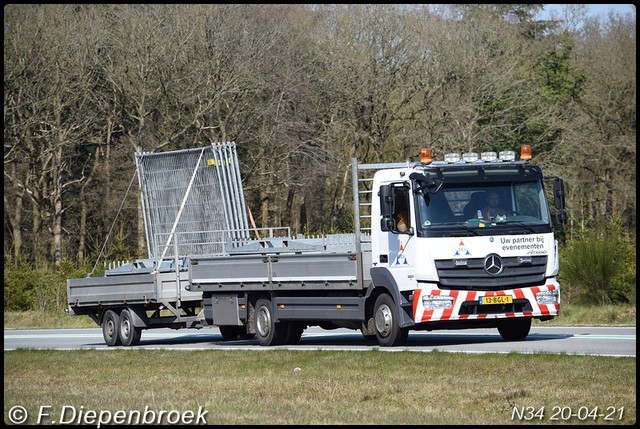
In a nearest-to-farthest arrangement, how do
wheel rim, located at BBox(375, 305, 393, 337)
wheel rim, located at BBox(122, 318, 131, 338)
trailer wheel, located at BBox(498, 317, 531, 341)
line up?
wheel rim, located at BBox(375, 305, 393, 337) < trailer wheel, located at BBox(498, 317, 531, 341) < wheel rim, located at BBox(122, 318, 131, 338)

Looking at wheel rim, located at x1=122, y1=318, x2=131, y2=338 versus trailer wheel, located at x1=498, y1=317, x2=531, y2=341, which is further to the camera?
wheel rim, located at x1=122, y1=318, x2=131, y2=338

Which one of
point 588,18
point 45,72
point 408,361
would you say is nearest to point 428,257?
point 408,361

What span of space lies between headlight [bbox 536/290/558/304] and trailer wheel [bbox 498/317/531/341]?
3.73 feet

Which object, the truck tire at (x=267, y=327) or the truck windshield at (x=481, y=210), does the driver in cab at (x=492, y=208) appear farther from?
the truck tire at (x=267, y=327)

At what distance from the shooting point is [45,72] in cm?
4300

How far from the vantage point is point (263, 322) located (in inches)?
821

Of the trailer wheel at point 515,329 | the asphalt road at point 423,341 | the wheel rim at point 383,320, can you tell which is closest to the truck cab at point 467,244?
the wheel rim at point 383,320

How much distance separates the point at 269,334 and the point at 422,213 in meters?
3.97

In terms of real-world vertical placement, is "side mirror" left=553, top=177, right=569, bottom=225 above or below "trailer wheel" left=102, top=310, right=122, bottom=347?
above

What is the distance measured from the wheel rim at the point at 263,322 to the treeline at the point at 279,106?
74.9 ft

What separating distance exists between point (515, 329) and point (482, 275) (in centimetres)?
211

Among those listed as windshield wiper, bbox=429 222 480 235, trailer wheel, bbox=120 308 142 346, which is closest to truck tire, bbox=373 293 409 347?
windshield wiper, bbox=429 222 480 235

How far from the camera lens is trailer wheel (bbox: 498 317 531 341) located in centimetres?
1978

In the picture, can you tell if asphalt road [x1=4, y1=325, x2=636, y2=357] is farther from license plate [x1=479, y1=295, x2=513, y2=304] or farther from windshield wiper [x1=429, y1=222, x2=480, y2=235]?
windshield wiper [x1=429, y1=222, x2=480, y2=235]
